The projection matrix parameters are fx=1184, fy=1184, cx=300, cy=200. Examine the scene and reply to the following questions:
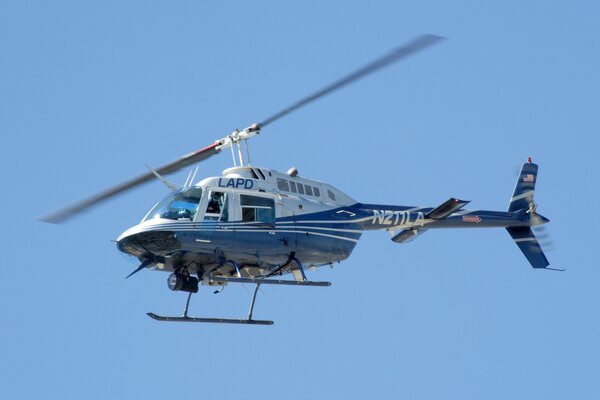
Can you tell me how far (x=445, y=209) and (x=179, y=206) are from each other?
487 centimetres

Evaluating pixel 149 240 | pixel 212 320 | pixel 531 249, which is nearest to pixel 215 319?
pixel 212 320

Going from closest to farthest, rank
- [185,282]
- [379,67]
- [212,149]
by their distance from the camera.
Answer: [379,67], [185,282], [212,149]

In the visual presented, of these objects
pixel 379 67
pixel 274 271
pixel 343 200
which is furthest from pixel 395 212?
pixel 379 67

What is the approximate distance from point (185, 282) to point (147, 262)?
2.19ft

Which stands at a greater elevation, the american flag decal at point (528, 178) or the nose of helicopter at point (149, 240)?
the american flag decal at point (528, 178)

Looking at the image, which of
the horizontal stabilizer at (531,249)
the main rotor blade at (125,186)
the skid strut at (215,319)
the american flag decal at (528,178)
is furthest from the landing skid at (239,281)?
the american flag decal at (528,178)


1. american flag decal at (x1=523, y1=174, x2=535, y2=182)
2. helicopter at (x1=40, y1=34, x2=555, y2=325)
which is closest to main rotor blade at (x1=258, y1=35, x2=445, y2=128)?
helicopter at (x1=40, y1=34, x2=555, y2=325)

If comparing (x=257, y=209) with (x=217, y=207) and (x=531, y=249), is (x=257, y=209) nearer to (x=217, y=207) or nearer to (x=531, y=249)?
(x=217, y=207)

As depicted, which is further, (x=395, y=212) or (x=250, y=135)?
(x=395, y=212)

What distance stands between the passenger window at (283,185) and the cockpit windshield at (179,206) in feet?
4.80

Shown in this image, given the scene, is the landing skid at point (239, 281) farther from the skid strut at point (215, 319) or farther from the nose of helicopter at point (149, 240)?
the nose of helicopter at point (149, 240)

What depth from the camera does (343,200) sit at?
19.7 meters

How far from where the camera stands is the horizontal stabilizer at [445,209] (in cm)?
2000

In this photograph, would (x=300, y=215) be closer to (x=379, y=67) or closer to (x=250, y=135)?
(x=250, y=135)
